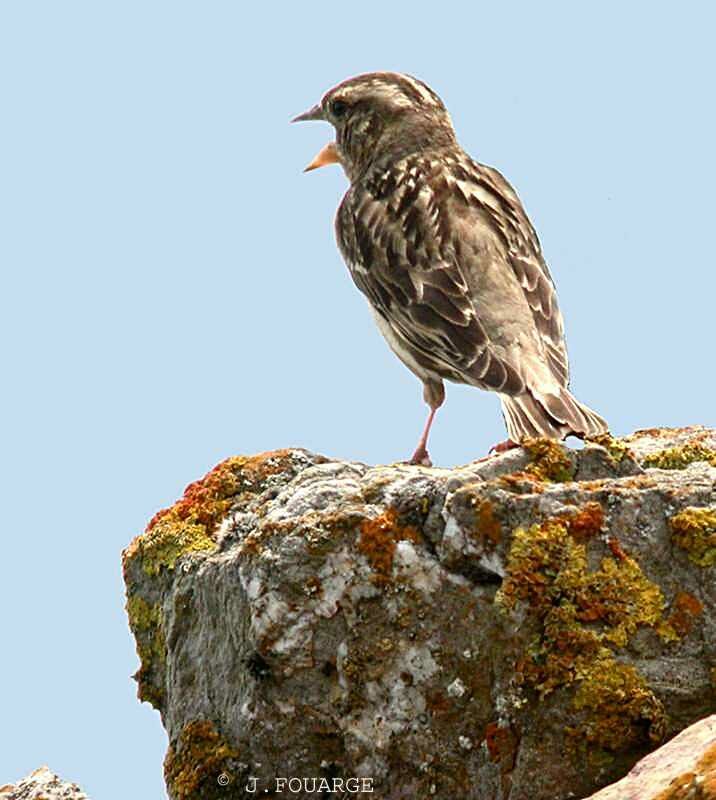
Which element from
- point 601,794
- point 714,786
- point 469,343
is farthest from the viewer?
point 469,343

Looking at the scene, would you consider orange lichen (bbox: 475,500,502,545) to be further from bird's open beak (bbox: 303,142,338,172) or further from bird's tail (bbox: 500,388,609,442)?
bird's open beak (bbox: 303,142,338,172)

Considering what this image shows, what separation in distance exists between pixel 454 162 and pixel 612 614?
256 inches

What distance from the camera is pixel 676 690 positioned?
6223mm

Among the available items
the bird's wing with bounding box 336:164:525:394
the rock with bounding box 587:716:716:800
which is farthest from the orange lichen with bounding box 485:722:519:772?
the bird's wing with bounding box 336:164:525:394

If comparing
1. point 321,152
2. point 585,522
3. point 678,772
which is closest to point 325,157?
point 321,152

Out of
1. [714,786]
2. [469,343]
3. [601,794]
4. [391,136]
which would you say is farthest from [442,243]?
[714,786]

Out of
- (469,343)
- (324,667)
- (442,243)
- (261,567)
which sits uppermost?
(442,243)

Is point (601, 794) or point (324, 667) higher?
point (324, 667)

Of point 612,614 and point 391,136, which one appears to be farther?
point 391,136

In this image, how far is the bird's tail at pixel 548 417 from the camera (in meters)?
9.23

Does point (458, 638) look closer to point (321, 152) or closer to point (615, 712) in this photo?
point (615, 712)

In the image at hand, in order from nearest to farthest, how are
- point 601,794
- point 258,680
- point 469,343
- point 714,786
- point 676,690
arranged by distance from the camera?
point 714,786 < point 601,794 < point 676,690 < point 258,680 < point 469,343

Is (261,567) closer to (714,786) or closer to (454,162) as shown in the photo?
(714,786)

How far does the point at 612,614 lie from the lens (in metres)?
6.30
